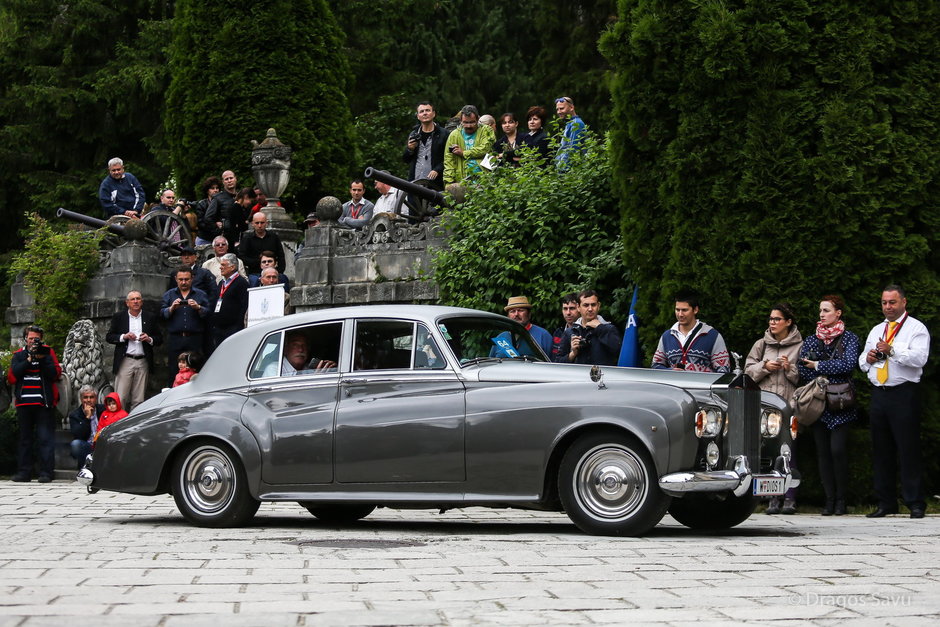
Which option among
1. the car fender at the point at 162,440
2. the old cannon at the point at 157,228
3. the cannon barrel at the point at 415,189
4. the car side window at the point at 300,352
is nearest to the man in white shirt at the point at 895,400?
the car side window at the point at 300,352

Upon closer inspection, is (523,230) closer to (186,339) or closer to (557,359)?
(557,359)

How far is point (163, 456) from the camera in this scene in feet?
37.0

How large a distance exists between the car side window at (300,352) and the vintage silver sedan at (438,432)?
0.01m

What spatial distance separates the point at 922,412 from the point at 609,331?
9.78 ft

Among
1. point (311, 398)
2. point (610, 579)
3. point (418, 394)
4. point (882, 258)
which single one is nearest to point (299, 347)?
point (311, 398)

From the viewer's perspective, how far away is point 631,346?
14414 mm

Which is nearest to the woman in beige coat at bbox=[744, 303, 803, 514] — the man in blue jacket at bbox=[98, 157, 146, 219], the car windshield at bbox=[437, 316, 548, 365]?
the car windshield at bbox=[437, 316, 548, 365]

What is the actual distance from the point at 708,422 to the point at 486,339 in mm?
2063

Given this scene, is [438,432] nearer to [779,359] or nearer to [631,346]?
[779,359]

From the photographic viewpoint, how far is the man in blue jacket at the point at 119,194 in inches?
906

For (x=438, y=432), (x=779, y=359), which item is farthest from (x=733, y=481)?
(x=779, y=359)

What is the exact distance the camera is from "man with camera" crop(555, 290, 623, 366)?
1366cm

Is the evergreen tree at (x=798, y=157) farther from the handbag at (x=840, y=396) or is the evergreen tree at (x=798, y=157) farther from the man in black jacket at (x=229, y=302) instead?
the man in black jacket at (x=229, y=302)

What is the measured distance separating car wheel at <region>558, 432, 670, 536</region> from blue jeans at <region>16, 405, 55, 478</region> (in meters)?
10.9
